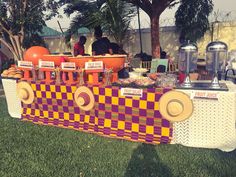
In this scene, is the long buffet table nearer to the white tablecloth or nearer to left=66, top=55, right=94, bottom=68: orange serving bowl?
the white tablecloth

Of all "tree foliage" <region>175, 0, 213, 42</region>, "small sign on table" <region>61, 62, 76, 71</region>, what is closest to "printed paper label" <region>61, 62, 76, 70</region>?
"small sign on table" <region>61, 62, 76, 71</region>

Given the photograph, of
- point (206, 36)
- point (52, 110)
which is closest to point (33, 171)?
point (52, 110)

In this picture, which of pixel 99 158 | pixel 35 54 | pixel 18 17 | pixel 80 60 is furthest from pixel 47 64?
pixel 18 17

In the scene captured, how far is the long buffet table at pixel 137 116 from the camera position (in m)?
3.48

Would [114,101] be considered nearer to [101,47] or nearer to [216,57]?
[216,57]

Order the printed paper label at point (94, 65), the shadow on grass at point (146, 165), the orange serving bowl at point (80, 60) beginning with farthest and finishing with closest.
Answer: the orange serving bowl at point (80, 60)
the printed paper label at point (94, 65)
the shadow on grass at point (146, 165)

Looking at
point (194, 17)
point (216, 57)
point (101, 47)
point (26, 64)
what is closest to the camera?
point (216, 57)

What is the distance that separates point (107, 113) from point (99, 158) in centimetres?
80

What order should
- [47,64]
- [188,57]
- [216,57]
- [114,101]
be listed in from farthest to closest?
[47,64]
[114,101]
[188,57]
[216,57]

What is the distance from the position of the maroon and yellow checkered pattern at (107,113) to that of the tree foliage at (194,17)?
8584mm

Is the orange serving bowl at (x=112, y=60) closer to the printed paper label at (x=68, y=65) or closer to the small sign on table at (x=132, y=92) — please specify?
the printed paper label at (x=68, y=65)

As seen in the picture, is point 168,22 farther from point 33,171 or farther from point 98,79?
point 33,171

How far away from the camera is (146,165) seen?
10.9 feet

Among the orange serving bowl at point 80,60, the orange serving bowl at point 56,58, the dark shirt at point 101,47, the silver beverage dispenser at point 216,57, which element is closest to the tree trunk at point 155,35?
the dark shirt at point 101,47
